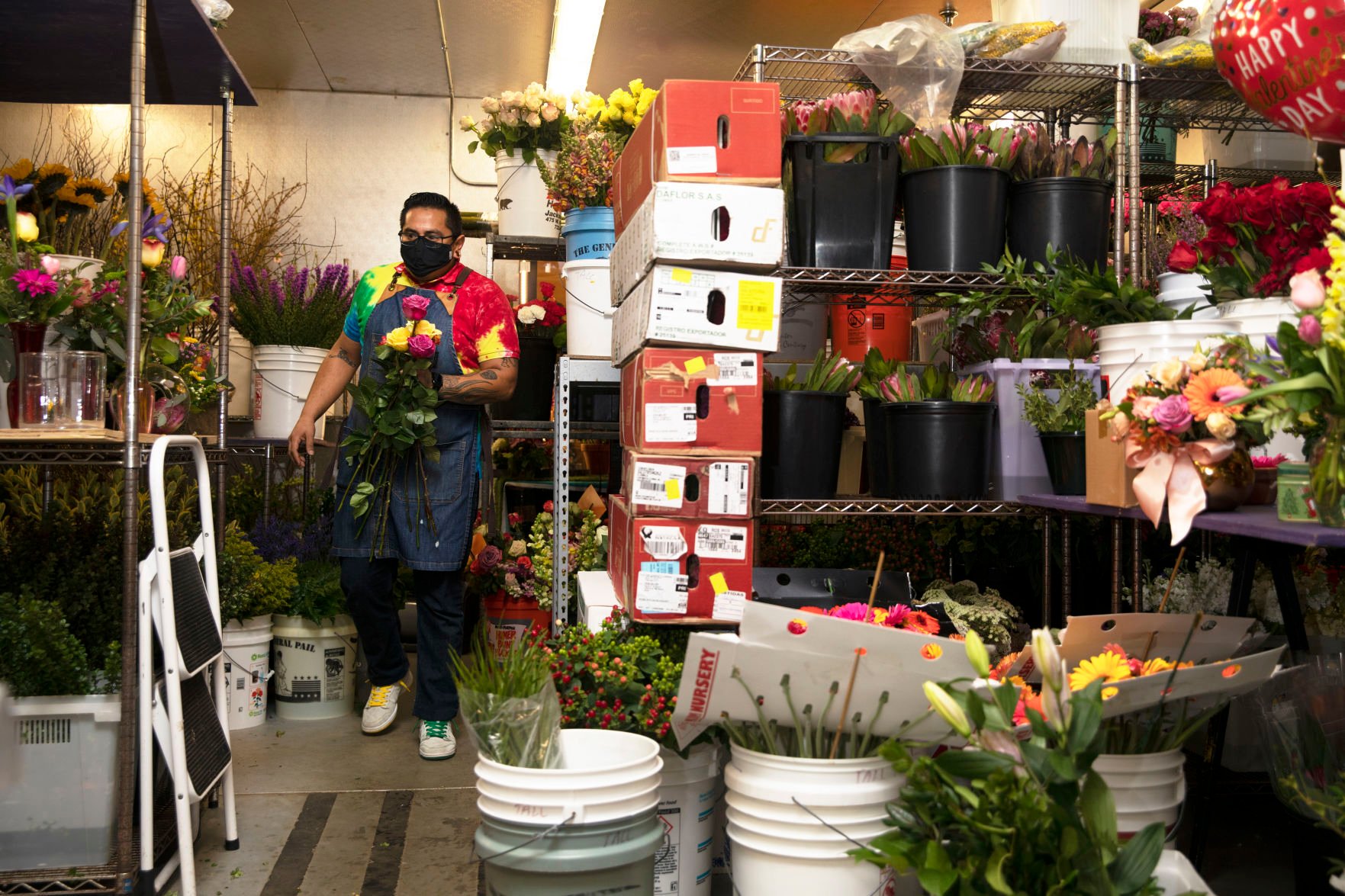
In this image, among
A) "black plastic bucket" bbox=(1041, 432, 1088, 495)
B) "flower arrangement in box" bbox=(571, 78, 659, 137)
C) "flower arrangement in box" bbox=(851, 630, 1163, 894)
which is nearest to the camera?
"flower arrangement in box" bbox=(851, 630, 1163, 894)

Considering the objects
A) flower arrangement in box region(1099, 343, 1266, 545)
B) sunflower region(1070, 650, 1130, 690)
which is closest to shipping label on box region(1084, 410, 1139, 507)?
flower arrangement in box region(1099, 343, 1266, 545)

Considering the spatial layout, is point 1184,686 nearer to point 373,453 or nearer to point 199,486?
point 199,486

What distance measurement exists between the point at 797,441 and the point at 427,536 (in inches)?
52.7

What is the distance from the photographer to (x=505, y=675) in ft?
6.36

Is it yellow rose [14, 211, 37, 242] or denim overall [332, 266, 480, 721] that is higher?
yellow rose [14, 211, 37, 242]

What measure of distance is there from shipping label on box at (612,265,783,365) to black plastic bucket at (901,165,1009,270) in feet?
1.73

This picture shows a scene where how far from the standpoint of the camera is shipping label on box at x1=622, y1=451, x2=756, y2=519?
2.49 meters

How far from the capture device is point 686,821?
221 cm

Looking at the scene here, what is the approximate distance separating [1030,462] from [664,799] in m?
1.26

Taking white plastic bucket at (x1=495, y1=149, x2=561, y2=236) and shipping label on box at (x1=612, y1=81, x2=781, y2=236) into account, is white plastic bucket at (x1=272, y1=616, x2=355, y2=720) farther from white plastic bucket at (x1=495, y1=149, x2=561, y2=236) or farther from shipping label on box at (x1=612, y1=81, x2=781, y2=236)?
shipping label on box at (x1=612, y1=81, x2=781, y2=236)

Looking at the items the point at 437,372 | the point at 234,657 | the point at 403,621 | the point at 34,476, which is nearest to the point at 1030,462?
the point at 437,372

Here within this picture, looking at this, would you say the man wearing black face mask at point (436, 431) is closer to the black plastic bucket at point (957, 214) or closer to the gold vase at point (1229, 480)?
the black plastic bucket at point (957, 214)

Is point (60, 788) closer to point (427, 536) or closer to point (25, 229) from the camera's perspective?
point (25, 229)

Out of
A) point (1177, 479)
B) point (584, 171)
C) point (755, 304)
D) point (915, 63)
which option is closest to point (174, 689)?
point (755, 304)
